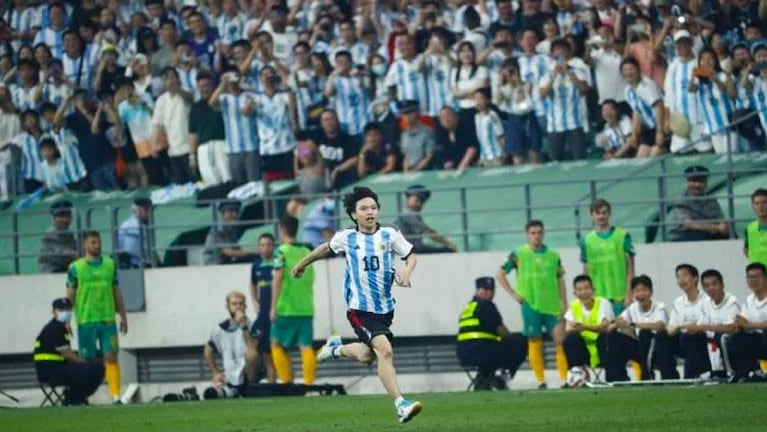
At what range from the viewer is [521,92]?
24.1 metres

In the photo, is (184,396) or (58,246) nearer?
(184,396)

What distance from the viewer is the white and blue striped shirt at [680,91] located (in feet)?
75.2

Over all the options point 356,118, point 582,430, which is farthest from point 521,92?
point 582,430

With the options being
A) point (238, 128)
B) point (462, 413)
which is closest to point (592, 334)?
point (462, 413)

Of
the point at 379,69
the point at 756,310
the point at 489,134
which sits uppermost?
the point at 379,69

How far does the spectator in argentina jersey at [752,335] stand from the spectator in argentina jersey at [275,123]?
815 centimetres

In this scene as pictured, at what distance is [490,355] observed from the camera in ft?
70.6

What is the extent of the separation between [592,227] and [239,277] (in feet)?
15.7

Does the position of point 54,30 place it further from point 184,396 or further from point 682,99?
point 682,99

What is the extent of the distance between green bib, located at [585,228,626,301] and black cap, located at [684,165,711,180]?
1.03 meters

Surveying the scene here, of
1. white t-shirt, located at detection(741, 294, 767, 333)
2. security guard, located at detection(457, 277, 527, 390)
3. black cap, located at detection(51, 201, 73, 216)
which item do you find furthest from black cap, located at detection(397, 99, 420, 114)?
white t-shirt, located at detection(741, 294, 767, 333)

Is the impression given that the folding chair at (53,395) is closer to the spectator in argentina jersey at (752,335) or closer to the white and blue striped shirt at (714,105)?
the spectator in argentina jersey at (752,335)

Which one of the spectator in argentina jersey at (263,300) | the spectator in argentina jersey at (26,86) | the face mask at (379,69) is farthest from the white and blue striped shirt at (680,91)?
the spectator in argentina jersey at (26,86)

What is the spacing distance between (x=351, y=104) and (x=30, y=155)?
5.40 meters
